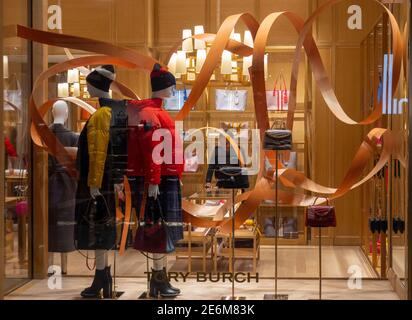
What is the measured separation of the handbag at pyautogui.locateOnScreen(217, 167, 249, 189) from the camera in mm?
6441

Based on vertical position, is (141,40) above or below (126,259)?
above

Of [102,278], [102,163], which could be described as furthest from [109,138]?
[102,278]

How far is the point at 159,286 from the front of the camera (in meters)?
6.64

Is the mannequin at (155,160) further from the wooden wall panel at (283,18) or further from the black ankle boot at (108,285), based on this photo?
the wooden wall panel at (283,18)

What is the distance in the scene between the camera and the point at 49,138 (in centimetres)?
674

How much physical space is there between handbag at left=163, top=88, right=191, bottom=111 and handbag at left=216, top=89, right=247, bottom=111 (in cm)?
22

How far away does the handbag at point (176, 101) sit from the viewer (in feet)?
21.3

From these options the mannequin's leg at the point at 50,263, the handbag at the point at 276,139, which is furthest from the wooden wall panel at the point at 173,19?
the mannequin's leg at the point at 50,263

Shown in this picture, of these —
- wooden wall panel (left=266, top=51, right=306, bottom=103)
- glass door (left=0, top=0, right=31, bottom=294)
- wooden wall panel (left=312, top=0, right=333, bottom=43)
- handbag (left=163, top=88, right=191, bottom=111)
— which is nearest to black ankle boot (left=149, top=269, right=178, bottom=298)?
glass door (left=0, top=0, right=31, bottom=294)

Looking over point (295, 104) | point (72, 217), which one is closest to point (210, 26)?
point (295, 104)

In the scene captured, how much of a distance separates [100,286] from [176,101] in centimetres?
138

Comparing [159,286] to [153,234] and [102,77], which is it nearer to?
[153,234]

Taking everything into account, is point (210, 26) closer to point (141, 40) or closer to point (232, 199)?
point (141, 40)
